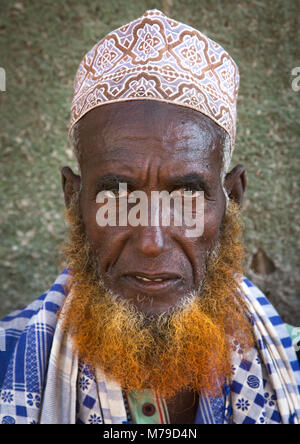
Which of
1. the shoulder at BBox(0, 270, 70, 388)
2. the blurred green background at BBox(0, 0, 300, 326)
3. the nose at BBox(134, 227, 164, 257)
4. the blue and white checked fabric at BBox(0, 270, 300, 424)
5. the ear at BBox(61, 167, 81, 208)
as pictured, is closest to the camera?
the nose at BBox(134, 227, 164, 257)

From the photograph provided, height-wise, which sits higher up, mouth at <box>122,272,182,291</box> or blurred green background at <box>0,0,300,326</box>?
blurred green background at <box>0,0,300,326</box>

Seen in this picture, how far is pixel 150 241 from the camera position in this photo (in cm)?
140

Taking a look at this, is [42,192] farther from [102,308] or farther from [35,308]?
[102,308]

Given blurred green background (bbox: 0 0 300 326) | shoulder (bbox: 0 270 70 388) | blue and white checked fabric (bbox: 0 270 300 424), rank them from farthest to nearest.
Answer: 1. blurred green background (bbox: 0 0 300 326)
2. shoulder (bbox: 0 270 70 388)
3. blue and white checked fabric (bbox: 0 270 300 424)

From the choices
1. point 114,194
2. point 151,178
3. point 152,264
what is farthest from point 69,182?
point 152,264

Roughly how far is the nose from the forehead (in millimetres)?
211

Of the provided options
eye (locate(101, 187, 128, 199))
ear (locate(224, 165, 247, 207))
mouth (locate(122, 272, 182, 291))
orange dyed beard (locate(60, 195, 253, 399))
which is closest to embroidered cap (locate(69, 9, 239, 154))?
ear (locate(224, 165, 247, 207))

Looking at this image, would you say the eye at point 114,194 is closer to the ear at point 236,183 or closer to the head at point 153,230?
the head at point 153,230

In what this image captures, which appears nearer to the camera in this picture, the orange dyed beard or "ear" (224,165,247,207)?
the orange dyed beard

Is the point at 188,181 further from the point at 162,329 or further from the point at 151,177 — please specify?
the point at 162,329

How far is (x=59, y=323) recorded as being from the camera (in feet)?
5.45

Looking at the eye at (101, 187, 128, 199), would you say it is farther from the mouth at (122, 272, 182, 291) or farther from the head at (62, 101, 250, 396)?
the mouth at (122, 272, 182, 291)

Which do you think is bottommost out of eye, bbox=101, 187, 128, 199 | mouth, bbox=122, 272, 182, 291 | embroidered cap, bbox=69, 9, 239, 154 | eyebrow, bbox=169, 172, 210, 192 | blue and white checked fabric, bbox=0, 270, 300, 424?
blue and white checked fabric, bbox=0, 270, 300, 424

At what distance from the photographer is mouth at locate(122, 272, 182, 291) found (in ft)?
4.75
